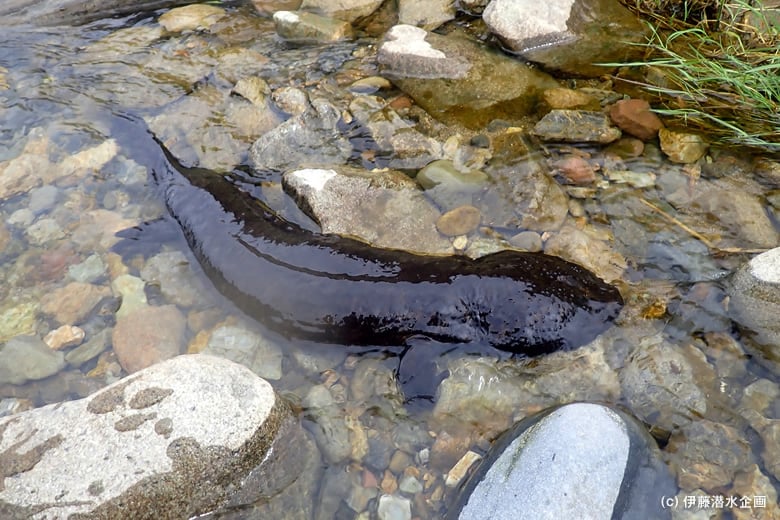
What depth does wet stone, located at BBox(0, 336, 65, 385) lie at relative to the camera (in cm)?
451

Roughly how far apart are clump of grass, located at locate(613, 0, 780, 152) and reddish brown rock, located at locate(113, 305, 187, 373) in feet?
15.2

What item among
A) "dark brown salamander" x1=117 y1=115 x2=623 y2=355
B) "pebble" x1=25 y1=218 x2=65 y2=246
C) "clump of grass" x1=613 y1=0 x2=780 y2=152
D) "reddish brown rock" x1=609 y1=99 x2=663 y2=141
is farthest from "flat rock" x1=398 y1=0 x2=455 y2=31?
"pebble" x1=25 y1=218 x2=65 y2=246

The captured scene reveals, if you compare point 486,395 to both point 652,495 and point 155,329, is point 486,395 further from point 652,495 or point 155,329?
point 155,329

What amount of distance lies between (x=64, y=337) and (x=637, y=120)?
18.0 feet

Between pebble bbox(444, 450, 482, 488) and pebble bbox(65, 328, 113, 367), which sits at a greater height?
pebble bbox(65, 328, 113, 367)

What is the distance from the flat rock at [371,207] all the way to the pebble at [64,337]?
2199 mm

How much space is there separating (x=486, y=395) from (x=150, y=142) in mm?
4572

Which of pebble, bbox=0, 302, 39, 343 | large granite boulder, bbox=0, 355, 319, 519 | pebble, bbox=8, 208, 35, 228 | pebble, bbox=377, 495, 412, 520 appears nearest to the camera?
large granite boulder, bbox=0, 355, 319, 519

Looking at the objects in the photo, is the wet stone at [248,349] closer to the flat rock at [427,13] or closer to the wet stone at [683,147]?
the wet stone at [683,147]

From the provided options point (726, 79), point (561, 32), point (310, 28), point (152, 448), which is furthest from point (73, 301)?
point (726, 79)

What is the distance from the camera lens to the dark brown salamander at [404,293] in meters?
4.19

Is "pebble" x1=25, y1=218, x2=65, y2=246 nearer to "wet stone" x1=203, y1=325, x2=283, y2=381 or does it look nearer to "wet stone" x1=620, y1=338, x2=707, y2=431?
"wet stone" x1=203, y1=325, x2=283, y2=381

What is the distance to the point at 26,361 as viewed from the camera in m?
4.55

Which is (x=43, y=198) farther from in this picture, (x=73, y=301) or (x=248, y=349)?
(x=248, y=349)
